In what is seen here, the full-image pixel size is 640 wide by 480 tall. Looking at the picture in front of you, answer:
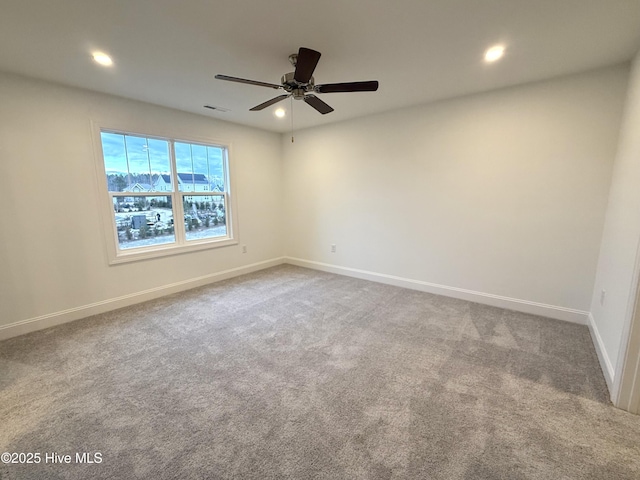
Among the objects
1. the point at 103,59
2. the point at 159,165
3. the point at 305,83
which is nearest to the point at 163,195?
the point at 159,165

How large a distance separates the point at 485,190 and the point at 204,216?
3986mm

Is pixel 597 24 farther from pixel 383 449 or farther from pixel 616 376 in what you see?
pixel 383 449

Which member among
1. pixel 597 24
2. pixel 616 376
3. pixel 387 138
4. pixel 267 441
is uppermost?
pixel 597 24

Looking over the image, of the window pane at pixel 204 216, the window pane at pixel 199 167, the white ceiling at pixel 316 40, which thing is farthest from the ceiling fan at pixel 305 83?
the window pane at pixel 204 216

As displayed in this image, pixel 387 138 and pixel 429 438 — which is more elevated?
pixel 387 138

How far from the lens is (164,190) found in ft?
12.5

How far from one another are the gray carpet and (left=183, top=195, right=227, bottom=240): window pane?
1530 mm

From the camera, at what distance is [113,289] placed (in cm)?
336

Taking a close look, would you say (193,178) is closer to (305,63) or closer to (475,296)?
(305,63)

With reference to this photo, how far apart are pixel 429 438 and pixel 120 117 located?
428cm

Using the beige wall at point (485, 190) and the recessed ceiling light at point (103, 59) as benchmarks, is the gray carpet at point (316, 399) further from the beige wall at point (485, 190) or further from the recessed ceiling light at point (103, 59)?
the recessed ceiling light at point (103, 59)

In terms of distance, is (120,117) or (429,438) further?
(120,117)

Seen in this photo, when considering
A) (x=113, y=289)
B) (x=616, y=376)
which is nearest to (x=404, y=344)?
(x=616, y=376)

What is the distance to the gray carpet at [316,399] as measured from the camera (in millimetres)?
1410
